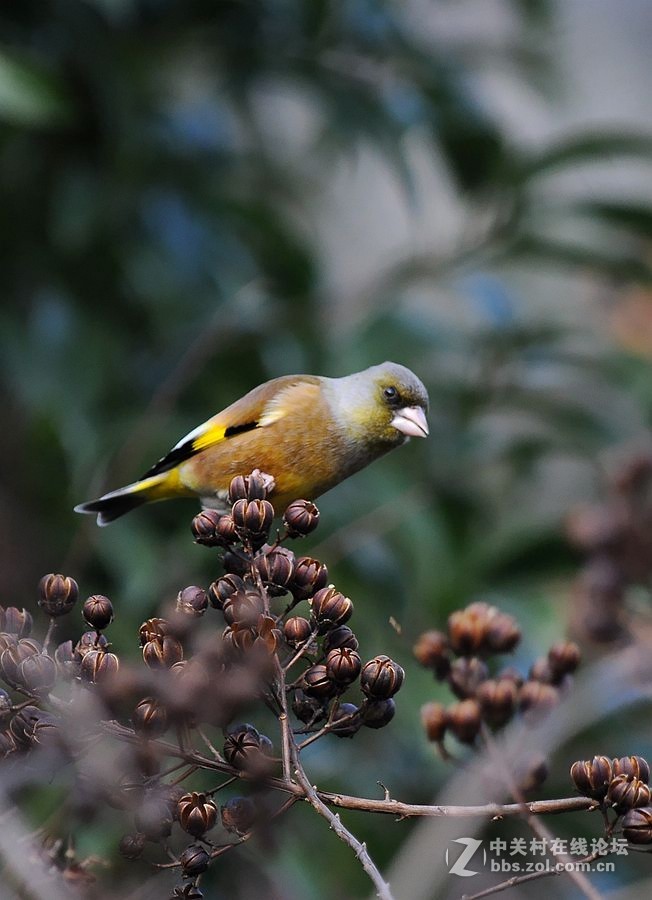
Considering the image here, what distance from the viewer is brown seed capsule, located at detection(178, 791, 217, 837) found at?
59.6 inches

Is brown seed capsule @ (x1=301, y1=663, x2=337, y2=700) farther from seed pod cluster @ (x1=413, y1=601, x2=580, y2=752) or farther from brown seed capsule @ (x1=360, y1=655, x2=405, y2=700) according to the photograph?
seed pod cluster @ (x1=413, y1=601, x2=580, y2=752)

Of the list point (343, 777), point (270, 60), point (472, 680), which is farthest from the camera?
point (270, 60)

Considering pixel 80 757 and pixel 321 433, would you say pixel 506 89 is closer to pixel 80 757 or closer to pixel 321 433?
pixel 321 433

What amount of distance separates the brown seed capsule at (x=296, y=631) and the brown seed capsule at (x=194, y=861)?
0.31 meters

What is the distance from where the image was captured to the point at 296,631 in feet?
5.49

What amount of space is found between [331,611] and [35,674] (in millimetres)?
418

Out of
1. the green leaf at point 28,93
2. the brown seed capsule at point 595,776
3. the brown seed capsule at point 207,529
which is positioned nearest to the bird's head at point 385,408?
the brown seed capsule at point 207,529

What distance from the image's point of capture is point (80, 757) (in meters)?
1.54

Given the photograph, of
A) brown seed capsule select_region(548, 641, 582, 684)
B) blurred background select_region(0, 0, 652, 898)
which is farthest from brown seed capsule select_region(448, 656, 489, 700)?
blurred background select_region(0, 0, 652, 898)

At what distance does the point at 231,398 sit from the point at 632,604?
1676mm

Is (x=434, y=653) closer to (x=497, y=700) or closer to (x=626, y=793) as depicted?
(x=497, y=700)

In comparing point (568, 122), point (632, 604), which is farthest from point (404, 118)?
point (568, 122)

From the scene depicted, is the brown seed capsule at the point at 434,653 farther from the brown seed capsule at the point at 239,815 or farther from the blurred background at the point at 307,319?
the blurred background at the point at 307,319

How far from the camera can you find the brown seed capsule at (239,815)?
1.59m
